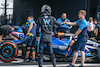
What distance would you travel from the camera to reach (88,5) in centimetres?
1548

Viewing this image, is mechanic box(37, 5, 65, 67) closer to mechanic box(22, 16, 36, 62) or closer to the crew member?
the crew member

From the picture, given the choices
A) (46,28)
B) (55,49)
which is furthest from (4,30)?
Answer: (46,28)

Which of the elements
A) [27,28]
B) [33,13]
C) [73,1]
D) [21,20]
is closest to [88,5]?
[73,1]

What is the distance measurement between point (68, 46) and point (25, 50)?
1572mm

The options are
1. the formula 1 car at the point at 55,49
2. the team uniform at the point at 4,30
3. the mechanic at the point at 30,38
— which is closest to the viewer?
the formula 1 car at the point at 55,49

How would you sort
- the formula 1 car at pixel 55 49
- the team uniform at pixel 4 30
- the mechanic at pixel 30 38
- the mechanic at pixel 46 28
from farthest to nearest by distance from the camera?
the team uniform at pixel 4 30 → the mechanic at pixel 30 38 → the formula 1 car at pixel 55 49 → the mechanic at pixel 46 28

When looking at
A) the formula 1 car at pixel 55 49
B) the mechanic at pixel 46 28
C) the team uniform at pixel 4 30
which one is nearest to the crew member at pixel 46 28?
the mechanic at pixel 46 28

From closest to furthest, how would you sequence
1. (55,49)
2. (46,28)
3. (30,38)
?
(46,28)
(55,49)
(30,38)

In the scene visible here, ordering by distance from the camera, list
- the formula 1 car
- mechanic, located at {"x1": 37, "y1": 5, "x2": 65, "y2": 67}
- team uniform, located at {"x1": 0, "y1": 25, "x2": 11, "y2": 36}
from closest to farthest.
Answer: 1. mechanic, located at {"x1": 37, "y1": 5, "x2": 65, "y2": 67}
2. the formula 1 car
3. team uniform, located at {"x1": 0, "y1": 25, "x2": 11, "y2": 36}

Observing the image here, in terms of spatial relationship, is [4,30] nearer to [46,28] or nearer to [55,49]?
[55,49]

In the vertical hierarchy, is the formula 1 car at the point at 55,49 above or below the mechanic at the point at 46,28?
below

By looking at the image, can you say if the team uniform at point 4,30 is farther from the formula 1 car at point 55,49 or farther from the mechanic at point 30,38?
the mechanic at point 30,38

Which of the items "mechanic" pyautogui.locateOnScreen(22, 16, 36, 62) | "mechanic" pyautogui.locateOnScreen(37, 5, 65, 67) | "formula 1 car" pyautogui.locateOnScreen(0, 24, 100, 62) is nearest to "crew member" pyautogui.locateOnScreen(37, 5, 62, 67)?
"mechanic" pyautogui.locateOnScreen(37, 5, 65, 67)

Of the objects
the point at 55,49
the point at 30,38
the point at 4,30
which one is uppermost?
the point at 4,30
